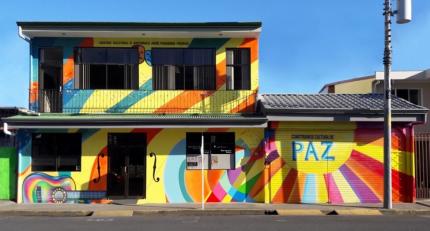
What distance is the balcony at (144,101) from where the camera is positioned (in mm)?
21266

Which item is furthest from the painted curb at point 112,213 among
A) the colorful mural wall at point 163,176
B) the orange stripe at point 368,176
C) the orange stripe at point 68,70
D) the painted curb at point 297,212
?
the orange stripe at point 368,176

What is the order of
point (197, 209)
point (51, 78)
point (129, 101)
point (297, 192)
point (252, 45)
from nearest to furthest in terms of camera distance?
point (197, 209), point (297, 192), point (129, 101), point (51, 78), point (252, 45)

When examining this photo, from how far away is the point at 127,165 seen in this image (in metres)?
21.0

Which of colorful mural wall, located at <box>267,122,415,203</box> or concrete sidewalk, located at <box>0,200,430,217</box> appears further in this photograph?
colorful mural wall, located at <box>267,122,415,203</box>

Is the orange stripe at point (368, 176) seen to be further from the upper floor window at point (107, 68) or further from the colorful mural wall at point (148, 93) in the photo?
the upper floor window at point (107, 68)

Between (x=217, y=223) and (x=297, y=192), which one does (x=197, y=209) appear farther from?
(x=297, y=192)

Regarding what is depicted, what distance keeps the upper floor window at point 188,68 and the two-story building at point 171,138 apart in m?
0.26

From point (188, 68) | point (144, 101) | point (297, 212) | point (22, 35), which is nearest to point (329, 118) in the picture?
point (297, 212)

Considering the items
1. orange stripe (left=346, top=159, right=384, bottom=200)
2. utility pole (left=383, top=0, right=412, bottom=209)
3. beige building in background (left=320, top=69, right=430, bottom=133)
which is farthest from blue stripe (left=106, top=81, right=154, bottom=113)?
beige building in background (left=320, top=69, right=430, bottom=133)

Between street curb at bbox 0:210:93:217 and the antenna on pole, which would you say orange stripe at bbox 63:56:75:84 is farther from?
the antenna on pole

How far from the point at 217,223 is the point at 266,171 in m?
6.60

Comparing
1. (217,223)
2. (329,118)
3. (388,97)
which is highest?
(388,97)

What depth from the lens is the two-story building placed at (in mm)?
20688

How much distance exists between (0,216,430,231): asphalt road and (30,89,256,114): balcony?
19.0 feet
